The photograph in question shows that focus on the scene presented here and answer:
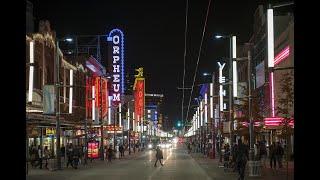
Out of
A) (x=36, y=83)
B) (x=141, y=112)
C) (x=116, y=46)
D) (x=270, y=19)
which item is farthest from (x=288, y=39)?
(x=141, y=112)

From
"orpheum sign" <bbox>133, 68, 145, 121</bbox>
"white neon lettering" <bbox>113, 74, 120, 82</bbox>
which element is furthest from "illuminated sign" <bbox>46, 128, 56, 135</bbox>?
"orpheum sign" <bbox>133, 68, 145, 121</bbox>

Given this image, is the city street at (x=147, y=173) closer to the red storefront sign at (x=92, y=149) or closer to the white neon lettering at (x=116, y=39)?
the red storefront sign at (x=92, y=149)

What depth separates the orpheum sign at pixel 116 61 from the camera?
102 m

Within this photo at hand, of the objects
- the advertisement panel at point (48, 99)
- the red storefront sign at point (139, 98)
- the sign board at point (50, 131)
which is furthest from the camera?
the red storefront sign at point (139, 98)

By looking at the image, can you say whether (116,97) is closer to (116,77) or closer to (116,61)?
(116,77)

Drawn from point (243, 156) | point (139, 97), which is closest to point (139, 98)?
point (139, 97)

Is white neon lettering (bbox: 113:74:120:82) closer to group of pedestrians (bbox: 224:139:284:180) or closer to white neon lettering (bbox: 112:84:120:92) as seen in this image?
white neon lettering (bbox: 112:84:120:92)

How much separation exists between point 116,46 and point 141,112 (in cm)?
7221

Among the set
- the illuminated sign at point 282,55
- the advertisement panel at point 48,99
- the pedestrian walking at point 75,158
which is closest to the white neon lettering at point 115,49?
the illuminated sign at point 282,55

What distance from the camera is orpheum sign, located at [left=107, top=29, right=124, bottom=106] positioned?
334ft

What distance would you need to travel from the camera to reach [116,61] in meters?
102

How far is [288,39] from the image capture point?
53188mm
